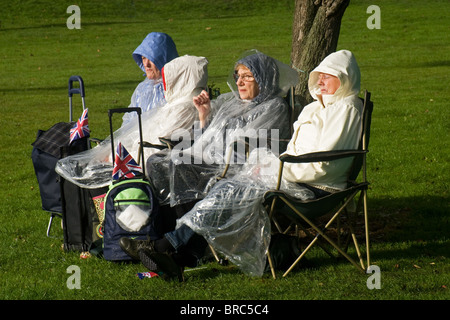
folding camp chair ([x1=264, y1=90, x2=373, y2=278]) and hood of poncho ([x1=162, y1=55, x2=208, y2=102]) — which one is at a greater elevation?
hood of poncho ([x1=162, y1=55, x2=208, y2=102])

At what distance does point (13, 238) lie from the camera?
5.73 metres

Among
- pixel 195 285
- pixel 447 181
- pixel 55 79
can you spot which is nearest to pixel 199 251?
pixel 195 285

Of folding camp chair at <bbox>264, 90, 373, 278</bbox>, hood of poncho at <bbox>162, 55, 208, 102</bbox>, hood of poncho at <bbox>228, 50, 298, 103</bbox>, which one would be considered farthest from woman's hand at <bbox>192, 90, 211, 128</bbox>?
folding camp chair at <bbox>264, 90, 373, 278</bbox>

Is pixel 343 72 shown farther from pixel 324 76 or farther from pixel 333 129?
pixel 333 129

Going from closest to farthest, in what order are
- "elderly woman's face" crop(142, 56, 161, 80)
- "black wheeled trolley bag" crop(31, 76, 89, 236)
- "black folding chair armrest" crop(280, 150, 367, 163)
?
1. "black folding chair armrest" crop(280, 150, 367, 163)
2. "black wheeled trolley bag" crop(31, 76, 89, 236)
3. "elderly woman's face" crop(142, 56, 161, 80)

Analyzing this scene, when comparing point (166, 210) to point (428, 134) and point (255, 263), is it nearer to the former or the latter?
point (255, 263)

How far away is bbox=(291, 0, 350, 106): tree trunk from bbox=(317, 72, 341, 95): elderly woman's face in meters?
1.01

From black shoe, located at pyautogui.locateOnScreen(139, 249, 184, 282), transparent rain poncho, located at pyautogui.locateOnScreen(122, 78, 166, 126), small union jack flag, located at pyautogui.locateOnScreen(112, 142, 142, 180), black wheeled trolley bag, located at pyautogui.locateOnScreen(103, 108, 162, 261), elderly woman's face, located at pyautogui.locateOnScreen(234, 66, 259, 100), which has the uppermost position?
elderly woman's face, located at pyautogui.locateOnScreen(234, 66, 259, 100)

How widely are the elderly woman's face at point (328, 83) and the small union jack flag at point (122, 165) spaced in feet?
4.53

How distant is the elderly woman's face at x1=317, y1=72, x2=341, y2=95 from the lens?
4.60 m

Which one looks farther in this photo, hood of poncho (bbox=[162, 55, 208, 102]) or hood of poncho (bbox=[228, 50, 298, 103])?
hood of poncho (bbox=[162, 55, 208, 102])

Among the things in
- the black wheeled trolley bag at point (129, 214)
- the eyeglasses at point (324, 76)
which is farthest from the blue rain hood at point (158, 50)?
the eyeglasses at point (324, 76)

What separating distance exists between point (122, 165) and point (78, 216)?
625mm

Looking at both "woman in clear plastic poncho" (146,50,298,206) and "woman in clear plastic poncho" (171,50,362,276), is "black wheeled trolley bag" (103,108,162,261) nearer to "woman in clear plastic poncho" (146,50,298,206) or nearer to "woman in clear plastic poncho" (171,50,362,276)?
"woman in clear plastic poncho" (146,50,298,206)
